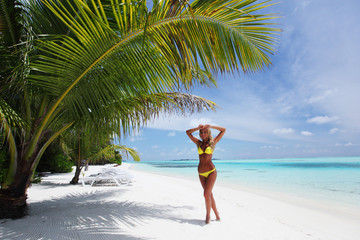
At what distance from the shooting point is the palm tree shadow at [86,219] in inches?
108

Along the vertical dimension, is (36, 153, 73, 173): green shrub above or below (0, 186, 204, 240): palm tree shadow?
above

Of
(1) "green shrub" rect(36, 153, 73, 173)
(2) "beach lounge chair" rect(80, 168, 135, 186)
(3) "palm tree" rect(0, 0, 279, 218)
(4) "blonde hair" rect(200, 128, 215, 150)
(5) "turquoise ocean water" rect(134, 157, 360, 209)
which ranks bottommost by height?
(5) "turquoise ocean water" rect(134, 157, 360, 209)

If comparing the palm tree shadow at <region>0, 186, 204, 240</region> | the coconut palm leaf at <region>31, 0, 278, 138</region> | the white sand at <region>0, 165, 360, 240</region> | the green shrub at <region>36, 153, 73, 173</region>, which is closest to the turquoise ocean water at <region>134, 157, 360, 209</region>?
the white sand at <region>0, 165, 360, 240</region>

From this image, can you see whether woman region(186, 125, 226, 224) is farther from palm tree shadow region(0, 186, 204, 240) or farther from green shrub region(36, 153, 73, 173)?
green shrub region(36, 153, 73, 173)

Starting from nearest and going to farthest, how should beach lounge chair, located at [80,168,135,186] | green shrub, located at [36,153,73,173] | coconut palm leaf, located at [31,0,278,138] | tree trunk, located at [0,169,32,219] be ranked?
coconut palm leaf, located at [31,0,278,138], tree trunk, located at [0,169,32,219], beach lounge chair, located at [80,168,135,186], green shrub, located at [36,153,73,173]

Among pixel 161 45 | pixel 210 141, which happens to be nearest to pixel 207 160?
pixel 210 141

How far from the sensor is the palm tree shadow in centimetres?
275

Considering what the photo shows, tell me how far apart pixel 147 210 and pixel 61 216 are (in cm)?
152

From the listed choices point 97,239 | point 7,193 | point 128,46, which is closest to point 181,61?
point 128,46

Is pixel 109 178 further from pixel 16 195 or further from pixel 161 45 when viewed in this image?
pixel 161 45

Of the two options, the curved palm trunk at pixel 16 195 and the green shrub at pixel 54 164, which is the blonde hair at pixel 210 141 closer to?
the curved palm trunk at pixel 16 195

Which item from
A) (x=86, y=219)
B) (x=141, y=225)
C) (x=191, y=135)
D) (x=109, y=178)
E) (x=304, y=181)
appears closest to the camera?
(x=141, y=225)

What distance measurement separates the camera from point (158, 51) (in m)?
2.43

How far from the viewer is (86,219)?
338cm
